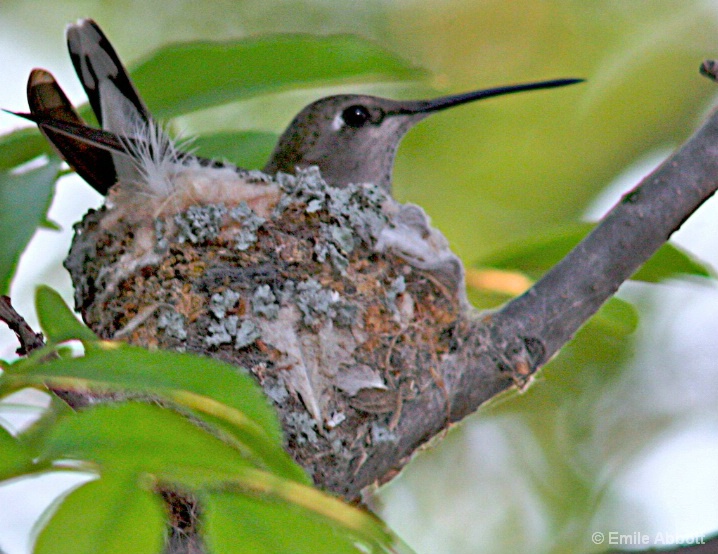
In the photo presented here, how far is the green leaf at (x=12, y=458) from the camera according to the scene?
3.73 ft

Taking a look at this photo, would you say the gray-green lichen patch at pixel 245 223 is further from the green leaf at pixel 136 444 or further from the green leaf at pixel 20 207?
the green leaf at pixel 136 444

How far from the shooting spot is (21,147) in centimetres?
280

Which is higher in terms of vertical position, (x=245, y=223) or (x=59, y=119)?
(x=59, y=119)

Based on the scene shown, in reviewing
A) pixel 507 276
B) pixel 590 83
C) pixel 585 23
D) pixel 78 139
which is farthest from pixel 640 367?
pixel 78 139

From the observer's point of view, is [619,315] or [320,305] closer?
[320,305]

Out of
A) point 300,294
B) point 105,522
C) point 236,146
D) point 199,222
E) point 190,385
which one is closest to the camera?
point 105,522

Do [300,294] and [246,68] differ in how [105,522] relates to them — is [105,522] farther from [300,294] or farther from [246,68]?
[246,68]

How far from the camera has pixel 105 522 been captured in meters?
1.06

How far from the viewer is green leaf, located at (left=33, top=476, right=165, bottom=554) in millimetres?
1048

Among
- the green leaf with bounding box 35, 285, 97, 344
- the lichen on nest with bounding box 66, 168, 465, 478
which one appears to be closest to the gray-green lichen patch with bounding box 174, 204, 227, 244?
the lichen on nest with bounding box 66, 168, 465, 478

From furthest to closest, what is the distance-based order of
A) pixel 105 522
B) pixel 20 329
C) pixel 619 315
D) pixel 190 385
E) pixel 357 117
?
pixel 357 117, pixel 619 315, pixel 20 329, pixel 190 385, pixel 105 522

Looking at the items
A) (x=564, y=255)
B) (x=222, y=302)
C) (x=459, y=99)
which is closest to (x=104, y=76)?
(x=222, y=302)

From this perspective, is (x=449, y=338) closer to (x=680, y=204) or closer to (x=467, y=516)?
(x=680, y=204)

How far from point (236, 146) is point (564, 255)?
49.6 inches
